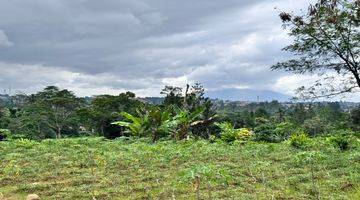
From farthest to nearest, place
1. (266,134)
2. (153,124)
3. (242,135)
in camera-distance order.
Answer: (266,134) < (153,124) < (242,135)

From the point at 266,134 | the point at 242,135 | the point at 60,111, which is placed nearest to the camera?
the point at 242,135

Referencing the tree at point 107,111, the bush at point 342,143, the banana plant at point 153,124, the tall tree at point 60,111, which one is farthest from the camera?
the tall tree at point 60,111

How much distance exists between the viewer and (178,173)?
626 centimetres

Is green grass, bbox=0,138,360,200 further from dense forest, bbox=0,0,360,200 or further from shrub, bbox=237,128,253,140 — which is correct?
shrub, bbox=237,128,253,140

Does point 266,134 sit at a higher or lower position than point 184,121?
lower

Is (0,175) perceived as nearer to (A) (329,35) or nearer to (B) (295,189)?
(B) (295,189)

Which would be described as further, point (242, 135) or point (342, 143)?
point (242, 135)

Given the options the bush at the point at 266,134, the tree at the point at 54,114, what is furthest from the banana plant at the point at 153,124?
the tree at the point at 54,114

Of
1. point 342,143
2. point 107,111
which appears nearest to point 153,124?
point 342,143

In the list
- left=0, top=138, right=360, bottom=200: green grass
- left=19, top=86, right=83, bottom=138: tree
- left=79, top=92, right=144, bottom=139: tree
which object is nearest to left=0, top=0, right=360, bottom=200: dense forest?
left=0, top=138, right=360, bottom=200: green grass

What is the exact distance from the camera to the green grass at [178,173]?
29.9ft

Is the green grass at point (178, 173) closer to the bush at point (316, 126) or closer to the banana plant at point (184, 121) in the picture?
the banana plant at point (184, 121)

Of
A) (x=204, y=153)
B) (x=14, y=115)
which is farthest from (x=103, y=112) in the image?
A: (x=204, y=153)

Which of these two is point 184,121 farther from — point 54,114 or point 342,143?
point 54,114
